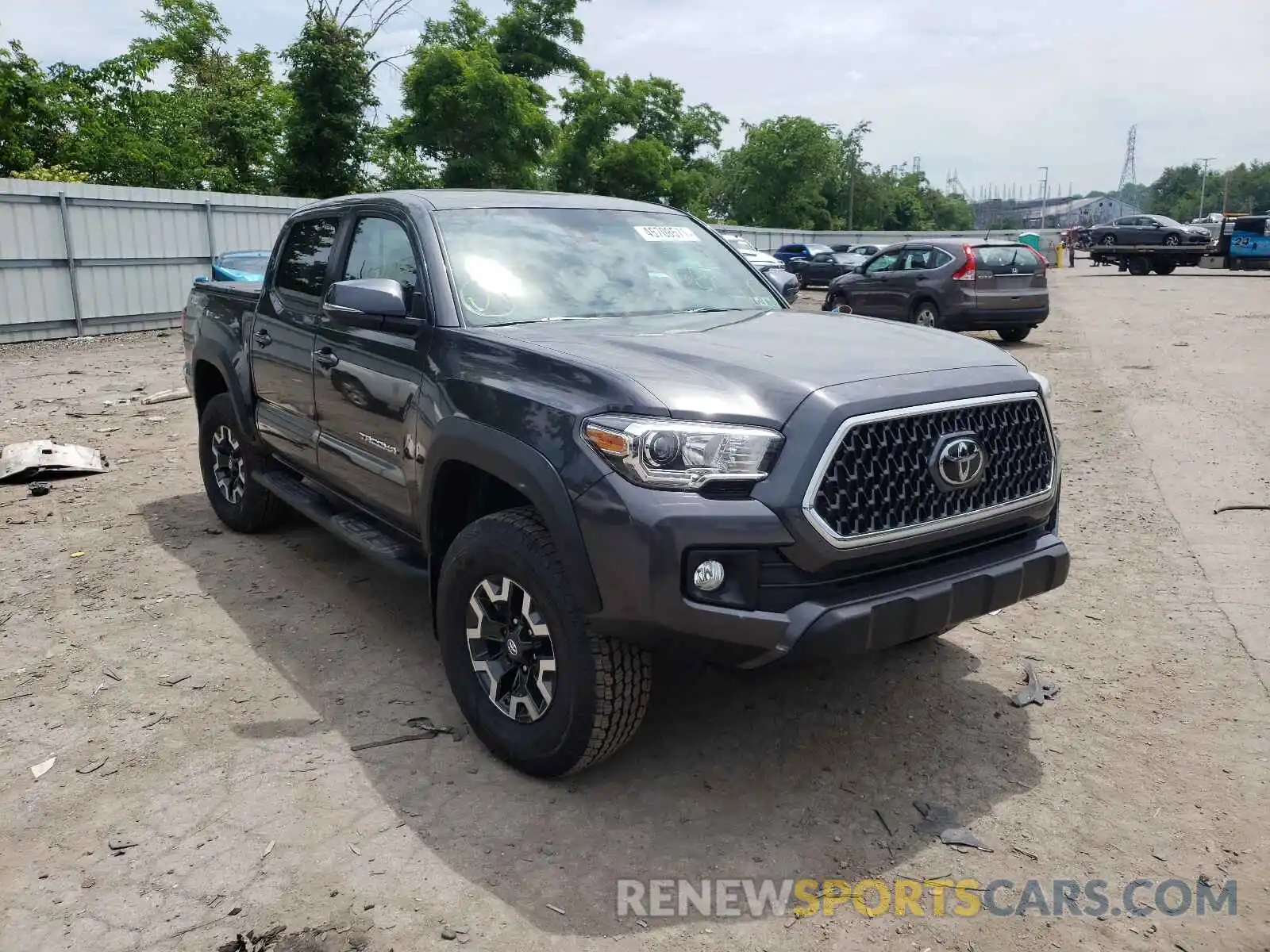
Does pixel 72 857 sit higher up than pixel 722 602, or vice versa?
pixel 722 602

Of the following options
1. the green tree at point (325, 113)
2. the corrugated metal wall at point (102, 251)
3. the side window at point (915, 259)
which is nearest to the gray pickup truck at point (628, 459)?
the side window at point (915, 259)

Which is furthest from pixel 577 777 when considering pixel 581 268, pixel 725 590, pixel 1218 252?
pixel 1218 252

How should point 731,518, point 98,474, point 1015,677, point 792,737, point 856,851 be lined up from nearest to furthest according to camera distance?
point 731,518
point 856,851
point 792,737
point 1015,677
point 98,474

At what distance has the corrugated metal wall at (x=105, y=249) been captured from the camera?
16.5m

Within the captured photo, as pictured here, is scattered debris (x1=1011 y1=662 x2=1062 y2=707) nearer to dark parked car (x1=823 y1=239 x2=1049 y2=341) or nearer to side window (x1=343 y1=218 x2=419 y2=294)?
side window (x1=343 y1=218 x2=419 y2=294)

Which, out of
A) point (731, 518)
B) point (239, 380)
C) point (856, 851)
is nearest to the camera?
point (731, 518)

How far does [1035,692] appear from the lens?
398 centimetres

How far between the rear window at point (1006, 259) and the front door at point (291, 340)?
11381 mm

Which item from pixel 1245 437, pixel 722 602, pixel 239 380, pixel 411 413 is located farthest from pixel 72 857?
pixel 1245 437

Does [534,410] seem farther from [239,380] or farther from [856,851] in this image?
[239,380]

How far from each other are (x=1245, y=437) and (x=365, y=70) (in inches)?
1161

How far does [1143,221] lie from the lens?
33031mm

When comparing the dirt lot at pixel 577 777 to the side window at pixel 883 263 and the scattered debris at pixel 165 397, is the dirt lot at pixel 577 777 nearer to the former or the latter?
the scattered debris at pixel 165 397

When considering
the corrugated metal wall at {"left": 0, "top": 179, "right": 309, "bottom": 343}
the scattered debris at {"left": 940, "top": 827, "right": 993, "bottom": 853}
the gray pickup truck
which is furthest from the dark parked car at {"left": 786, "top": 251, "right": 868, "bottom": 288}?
the scattered debris at {"left": 940, "top": 827, "right": 993, "bottom": 853}
